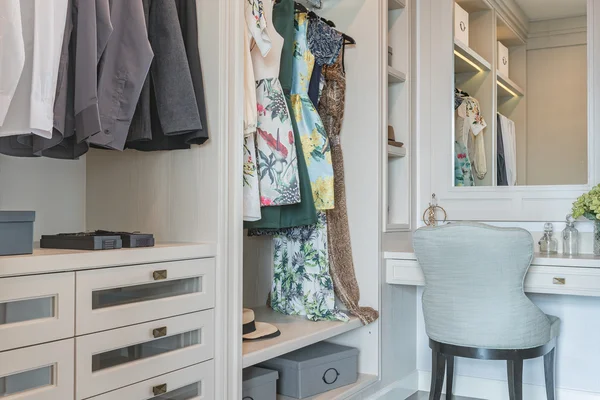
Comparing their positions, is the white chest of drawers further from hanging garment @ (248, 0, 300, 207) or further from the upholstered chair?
the upholstered chair

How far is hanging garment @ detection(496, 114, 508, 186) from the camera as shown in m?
3.07

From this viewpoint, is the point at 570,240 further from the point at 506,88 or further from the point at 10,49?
the point at 10,49

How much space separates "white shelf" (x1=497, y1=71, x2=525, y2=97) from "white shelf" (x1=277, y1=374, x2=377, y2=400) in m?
1.59

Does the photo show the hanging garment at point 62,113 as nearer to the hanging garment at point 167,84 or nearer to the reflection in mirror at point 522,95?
the hanging garment at point 167,84

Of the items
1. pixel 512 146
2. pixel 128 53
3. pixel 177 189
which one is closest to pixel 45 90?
pixel 128 53

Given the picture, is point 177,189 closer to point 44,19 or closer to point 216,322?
point 216,322

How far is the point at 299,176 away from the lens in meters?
2.36

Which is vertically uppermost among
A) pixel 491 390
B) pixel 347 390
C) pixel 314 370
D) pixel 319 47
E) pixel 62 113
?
pixel 319 47

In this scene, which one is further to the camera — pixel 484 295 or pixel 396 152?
pixel 396 152

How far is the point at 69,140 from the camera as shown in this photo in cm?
169

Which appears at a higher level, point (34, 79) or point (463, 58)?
point (463, 58)

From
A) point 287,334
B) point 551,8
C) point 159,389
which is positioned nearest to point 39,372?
point 159,389

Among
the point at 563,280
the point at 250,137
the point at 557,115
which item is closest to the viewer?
the point at 250,137

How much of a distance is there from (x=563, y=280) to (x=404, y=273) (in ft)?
2.28
